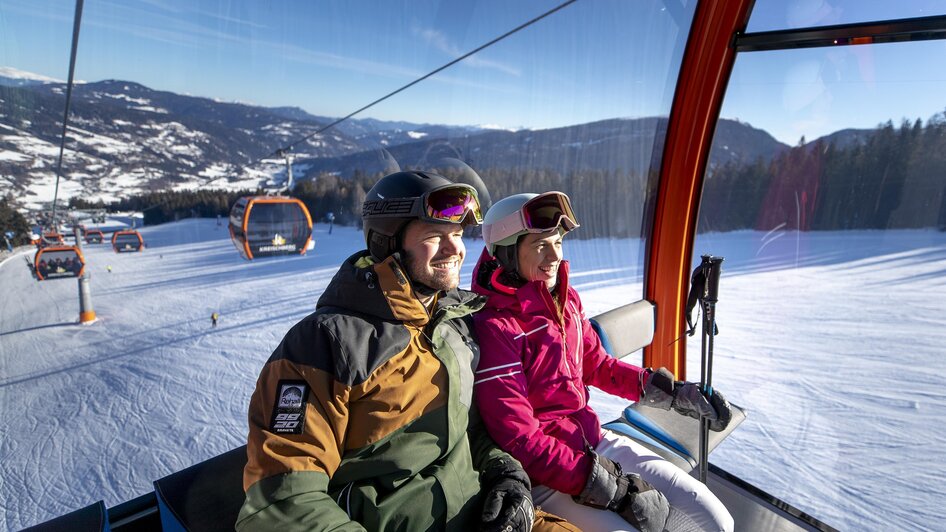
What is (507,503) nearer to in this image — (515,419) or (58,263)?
(515,419)

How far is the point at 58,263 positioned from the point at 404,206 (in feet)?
10.2

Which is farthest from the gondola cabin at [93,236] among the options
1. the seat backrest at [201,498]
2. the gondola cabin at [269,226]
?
the seat backrest at [201,498]

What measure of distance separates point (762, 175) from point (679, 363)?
1.81m

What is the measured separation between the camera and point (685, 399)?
2.02 m

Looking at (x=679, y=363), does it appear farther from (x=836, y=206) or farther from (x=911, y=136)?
(x=911, y=136)

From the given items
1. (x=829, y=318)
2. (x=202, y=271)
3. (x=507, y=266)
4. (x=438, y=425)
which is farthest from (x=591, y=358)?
(x=202, y=271)

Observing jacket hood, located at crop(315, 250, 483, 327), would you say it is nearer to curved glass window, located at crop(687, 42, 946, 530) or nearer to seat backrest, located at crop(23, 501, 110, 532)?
seat backrest, located at crop(23, 501, 110, 532)

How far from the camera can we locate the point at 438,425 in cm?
132

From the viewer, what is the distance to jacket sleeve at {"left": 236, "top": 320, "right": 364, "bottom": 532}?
0.99 meters

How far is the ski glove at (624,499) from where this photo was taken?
1506 mm

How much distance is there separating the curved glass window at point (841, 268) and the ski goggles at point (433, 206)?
238 centimetres

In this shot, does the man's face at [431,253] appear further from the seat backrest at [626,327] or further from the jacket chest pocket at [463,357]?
the seat backrest at [626,327]

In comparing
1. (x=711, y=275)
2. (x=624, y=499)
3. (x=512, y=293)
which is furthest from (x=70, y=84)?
(x=711, y=275)

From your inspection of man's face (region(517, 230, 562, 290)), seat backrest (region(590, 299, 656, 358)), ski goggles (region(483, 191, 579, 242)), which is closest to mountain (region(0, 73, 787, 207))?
seat backrest (region(590, 299, 656, 358))
